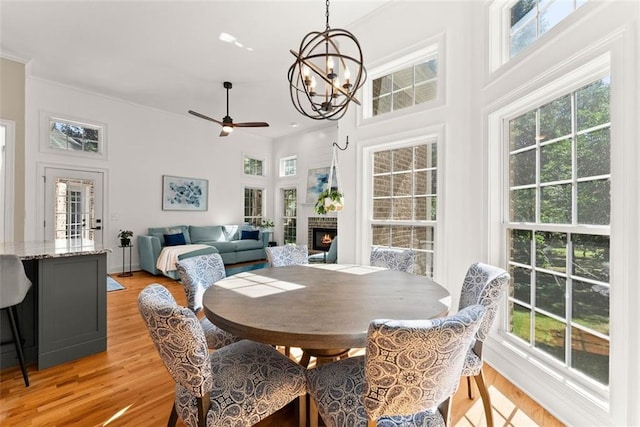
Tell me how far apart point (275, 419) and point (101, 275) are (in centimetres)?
191

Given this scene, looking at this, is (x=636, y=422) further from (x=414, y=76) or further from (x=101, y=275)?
(x=101, y=275)

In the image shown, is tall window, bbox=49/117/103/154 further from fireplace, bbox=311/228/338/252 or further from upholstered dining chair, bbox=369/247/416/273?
upholstered dining chair, bbox=369/247/416/273

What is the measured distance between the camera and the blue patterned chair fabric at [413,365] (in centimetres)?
88

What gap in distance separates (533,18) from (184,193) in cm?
649

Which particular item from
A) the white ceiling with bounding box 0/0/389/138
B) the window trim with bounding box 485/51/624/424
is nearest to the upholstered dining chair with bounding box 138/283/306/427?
the window trim with bounding box 485/51/624/424

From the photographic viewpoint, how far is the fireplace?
6.97m

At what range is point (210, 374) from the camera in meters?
1.08

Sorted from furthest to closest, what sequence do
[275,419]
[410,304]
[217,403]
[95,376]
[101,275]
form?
[101,275] → [95,376] → [275,419] → [410,304] → [217,403]

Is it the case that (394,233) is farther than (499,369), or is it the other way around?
(394,233)

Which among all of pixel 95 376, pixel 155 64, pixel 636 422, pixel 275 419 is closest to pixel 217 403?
pixel 275 419

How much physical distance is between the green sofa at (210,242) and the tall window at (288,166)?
6.09 feet

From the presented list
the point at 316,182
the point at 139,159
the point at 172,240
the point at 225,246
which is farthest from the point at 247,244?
the point at 139,159

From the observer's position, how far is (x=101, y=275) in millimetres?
2479

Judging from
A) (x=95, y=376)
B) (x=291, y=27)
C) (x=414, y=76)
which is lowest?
(x=95, y=376)
